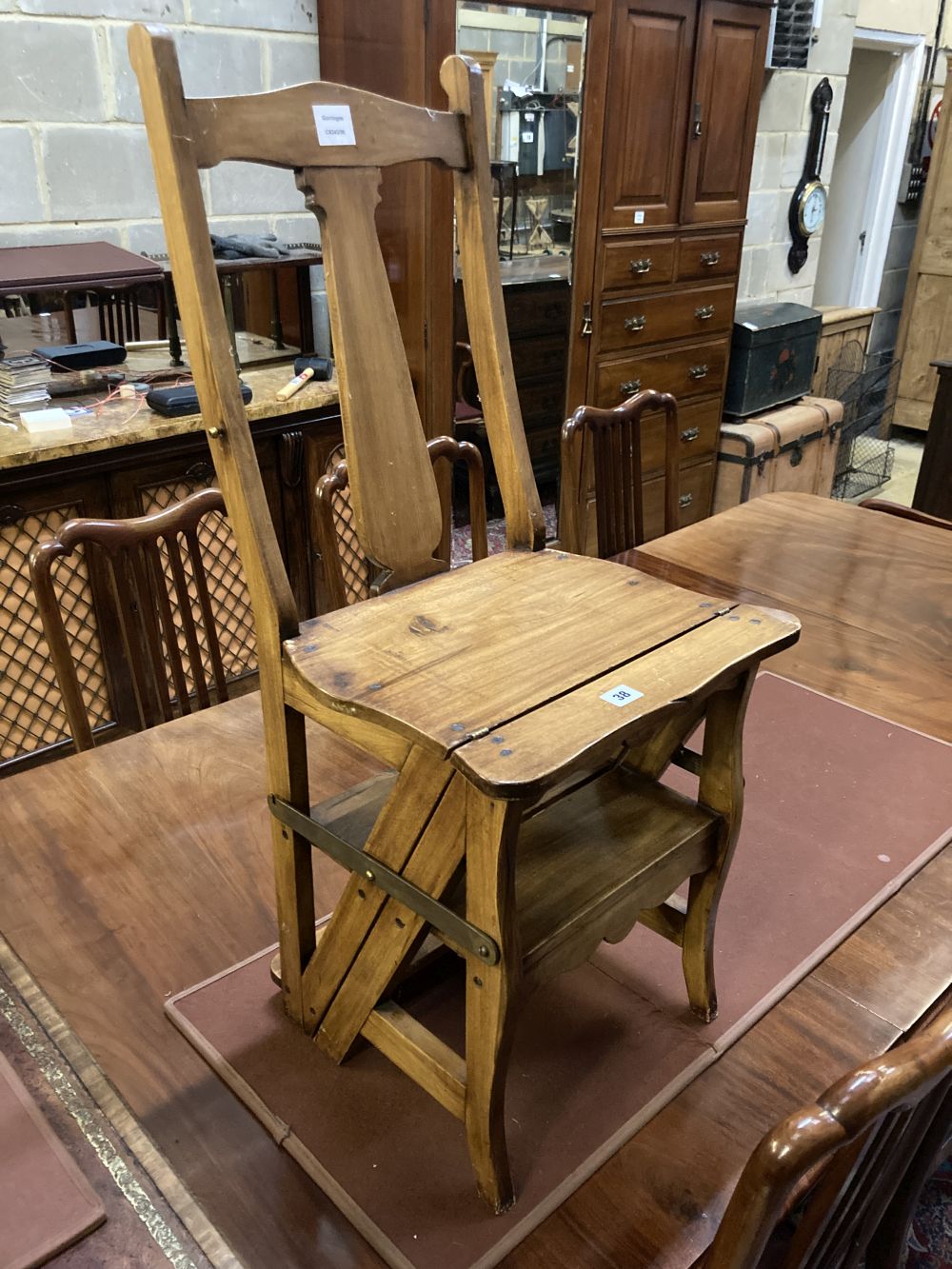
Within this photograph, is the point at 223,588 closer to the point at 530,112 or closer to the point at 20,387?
the point at 20,387

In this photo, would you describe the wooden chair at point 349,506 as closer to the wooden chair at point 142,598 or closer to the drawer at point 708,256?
the wooden chair at point 142,598

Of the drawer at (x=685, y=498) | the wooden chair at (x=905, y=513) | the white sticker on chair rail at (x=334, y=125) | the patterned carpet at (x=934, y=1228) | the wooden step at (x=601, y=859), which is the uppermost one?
the white sticker on chair rail at (x=334, y=125)

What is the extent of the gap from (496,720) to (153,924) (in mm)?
568

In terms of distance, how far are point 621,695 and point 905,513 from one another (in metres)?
1.75

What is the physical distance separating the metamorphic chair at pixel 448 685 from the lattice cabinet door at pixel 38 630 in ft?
4.04

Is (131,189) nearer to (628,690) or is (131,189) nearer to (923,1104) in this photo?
(628,690)

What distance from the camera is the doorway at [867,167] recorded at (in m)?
5.08

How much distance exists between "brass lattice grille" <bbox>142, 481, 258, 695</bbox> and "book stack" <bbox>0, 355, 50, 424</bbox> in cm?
32

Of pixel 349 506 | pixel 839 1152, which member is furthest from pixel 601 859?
pixel 349 506

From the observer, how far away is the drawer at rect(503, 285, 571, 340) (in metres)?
2.97

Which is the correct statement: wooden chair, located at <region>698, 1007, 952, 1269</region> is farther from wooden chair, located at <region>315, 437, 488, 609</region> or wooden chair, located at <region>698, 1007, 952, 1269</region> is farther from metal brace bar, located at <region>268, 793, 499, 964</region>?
wooden chair, located at <region>315, 437, 488, 609</region>

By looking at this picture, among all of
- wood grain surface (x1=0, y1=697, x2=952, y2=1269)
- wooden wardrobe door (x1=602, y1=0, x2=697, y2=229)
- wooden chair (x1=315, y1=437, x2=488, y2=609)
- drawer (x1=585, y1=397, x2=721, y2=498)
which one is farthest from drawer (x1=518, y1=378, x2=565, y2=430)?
wood grain surface (x1=0, y1=697, x2=952, y2=1269)

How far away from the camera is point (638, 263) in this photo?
10.4ft

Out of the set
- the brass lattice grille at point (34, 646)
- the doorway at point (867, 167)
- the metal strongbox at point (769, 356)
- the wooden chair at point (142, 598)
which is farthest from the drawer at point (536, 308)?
the doorway at point (867, 167)
